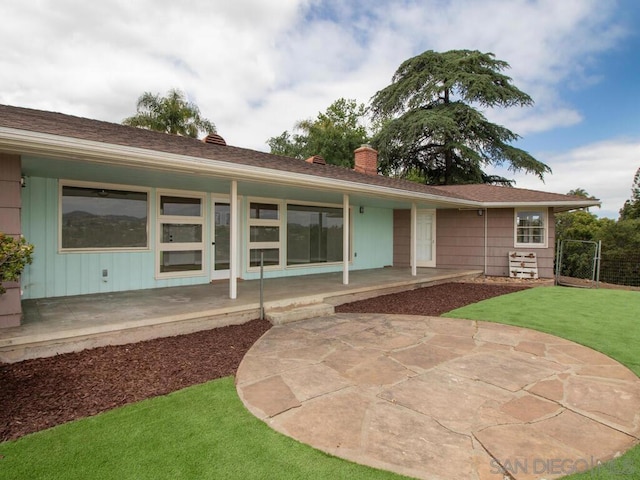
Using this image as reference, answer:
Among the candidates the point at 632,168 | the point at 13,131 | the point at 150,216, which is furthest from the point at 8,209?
the point at 632,168

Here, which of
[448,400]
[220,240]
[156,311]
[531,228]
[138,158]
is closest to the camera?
[448,400]

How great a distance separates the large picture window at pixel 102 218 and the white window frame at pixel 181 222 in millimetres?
239

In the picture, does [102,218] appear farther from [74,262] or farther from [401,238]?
[401,238]

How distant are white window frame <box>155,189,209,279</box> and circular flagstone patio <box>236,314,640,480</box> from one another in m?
3.51

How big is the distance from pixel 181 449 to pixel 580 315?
22.0 feet

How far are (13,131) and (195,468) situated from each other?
3.68 meters

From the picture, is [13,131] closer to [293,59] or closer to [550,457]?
[550,457]

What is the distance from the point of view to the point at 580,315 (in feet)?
19.1

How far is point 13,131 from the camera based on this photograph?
3297 mm

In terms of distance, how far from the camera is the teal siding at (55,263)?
17.7 feet

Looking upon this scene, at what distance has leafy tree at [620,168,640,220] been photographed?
18.2 m

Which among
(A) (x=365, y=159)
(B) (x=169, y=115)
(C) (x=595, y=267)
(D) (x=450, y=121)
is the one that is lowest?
(C) (x=595, y=267)

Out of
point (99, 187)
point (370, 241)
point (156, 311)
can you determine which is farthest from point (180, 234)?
point (370, 241)

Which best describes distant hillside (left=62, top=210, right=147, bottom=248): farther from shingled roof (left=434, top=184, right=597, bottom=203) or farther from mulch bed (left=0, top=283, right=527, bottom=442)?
shingled roof (left=434, top=184, right=597, bottom=203)
